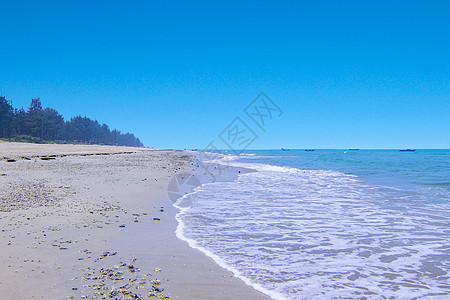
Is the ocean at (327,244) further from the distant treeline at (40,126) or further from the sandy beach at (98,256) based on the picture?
the distant treeline at (40,126)

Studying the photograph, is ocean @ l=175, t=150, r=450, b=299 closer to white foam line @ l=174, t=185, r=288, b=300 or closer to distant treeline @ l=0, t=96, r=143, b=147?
white foam line @ l=174, t=185, r=288, b=300

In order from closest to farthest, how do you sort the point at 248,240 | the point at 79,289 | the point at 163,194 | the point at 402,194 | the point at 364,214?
the point at 79,289
the point at 248,240
the point at 364,214
the point at 163,194
the point at 402,194

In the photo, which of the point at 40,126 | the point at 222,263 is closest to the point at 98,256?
the point at 222,263

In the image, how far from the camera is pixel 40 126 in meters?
95.9

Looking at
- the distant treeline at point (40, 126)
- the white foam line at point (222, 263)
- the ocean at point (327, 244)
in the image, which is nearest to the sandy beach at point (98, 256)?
the white foam line at point (222, 263)

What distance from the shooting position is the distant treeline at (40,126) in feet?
293

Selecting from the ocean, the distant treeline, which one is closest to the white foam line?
the ocean

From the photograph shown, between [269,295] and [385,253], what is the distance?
119 inches

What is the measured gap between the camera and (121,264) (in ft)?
15.5

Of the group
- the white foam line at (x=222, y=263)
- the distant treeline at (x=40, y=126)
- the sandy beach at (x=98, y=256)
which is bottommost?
the white foam line at (x=222, y=263)

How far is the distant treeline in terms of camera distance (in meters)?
89.3

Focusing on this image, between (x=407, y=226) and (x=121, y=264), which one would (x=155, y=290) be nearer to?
(x=121, y=264)

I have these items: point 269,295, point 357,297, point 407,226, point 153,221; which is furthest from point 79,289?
point 407,226

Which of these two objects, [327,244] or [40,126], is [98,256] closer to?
[327,244]
